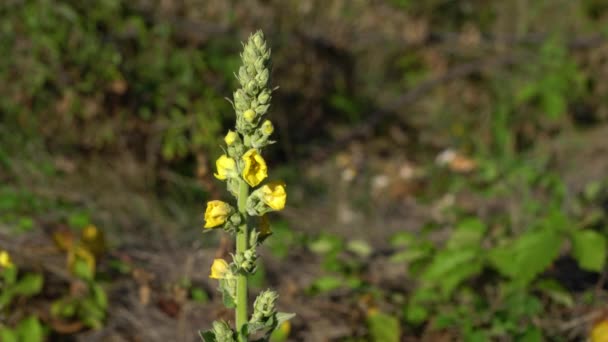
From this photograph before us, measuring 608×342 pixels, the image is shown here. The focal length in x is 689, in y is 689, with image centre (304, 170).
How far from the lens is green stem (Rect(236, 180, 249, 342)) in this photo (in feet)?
5.44

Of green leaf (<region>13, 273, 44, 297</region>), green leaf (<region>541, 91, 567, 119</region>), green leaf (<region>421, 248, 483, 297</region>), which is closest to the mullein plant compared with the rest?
green leaf (<region>421, 248, 483, 297</region>)

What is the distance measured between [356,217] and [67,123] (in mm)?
2136

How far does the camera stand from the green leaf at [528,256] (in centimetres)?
275

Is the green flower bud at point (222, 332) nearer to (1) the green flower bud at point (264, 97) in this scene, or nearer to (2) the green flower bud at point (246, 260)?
(2) the green flower bud at point (246, 260)

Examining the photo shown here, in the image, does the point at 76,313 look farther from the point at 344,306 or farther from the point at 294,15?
the point at 294,15

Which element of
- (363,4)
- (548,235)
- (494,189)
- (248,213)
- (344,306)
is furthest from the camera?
(363,4)

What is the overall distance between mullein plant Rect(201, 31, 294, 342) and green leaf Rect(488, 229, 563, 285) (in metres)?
1.40

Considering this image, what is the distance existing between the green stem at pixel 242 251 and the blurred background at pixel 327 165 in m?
0.74

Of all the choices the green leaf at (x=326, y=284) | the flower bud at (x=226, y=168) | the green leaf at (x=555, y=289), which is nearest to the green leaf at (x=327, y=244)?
the green leaf at (x=326, y=284)

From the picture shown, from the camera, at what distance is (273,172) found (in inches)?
216

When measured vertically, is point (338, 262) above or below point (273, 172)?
below

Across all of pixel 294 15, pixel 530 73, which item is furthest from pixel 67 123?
pixel 530 73

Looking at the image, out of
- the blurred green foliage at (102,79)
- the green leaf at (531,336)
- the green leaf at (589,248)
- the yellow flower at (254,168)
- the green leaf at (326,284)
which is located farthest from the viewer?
the blurred green foliage at (102,79)

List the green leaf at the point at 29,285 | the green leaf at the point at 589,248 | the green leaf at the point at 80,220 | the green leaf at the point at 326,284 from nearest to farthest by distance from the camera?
the green leaf at the point at 589,248 < the green leaf at the point at 29,285 < the green leaf at the point at 326,284 < the green leaf at the point at 80,220
